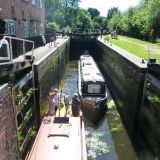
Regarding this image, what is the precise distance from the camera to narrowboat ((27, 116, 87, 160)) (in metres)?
9.35

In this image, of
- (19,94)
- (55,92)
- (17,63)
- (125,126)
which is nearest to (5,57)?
(17,63)

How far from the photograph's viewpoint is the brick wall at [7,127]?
834 cm

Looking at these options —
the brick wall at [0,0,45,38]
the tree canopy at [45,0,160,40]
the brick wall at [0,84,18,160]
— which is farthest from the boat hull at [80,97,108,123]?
the tree canopy at [45,0,160,40]

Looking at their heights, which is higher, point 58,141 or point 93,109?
point 58,141

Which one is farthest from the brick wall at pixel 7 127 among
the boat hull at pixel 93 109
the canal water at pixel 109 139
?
the boat hull at pixel 93 109

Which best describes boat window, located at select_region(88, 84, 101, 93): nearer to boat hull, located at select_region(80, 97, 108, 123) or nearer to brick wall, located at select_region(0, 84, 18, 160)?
boat hull, located at select_region(80, 97, 108, 123)

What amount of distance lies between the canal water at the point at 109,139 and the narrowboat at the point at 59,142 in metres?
3.52

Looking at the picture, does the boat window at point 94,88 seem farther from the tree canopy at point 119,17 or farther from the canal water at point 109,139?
the tree canopy at point 119,17

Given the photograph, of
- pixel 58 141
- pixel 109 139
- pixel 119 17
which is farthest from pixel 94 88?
pixel 119 17

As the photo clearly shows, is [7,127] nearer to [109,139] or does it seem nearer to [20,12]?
[109,139]

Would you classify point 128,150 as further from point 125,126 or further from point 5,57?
point 5,57

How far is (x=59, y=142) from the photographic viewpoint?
1010cm

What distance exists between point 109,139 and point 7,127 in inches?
341

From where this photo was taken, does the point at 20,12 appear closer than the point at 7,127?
No
